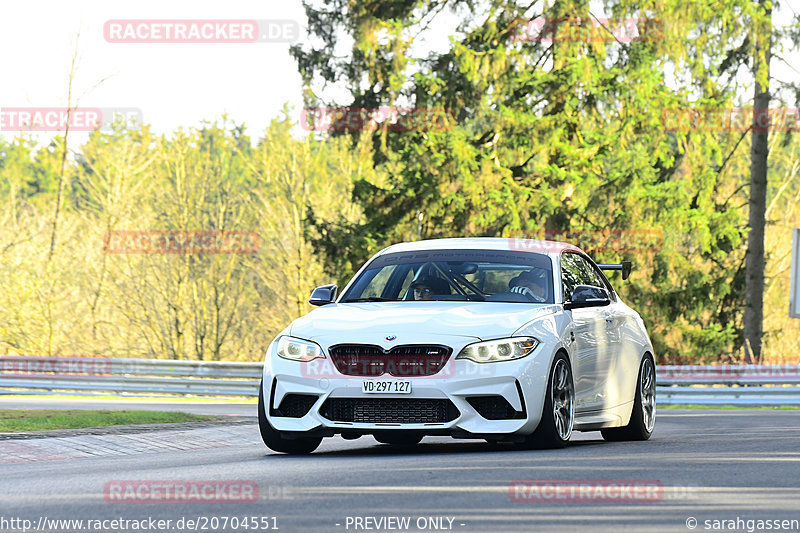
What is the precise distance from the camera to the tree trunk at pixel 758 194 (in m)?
33.4

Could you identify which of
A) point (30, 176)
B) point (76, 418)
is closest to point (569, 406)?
point (76, 418)

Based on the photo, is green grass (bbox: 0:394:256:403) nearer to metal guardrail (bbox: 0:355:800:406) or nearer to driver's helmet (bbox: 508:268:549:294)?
metal guardrail (bbox: 0:355:800:406)

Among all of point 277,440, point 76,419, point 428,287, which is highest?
point 428,287

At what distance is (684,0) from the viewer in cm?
3444

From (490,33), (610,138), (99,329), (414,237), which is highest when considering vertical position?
(490,33)

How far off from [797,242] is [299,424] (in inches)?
709

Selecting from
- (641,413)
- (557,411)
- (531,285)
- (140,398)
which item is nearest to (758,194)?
(140,398)

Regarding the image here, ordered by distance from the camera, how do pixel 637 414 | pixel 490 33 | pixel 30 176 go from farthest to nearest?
pixel 30 176 → pixel 490 33 → pixel 637 414

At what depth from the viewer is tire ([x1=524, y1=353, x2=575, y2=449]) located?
991 centimetres

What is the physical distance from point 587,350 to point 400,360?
2.07 meters

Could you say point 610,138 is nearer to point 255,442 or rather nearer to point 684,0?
point 684,0

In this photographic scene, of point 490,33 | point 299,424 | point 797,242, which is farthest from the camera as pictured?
point 490,33

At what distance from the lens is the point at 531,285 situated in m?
11.0

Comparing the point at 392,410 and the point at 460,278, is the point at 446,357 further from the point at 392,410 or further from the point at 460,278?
the point at 460,278
